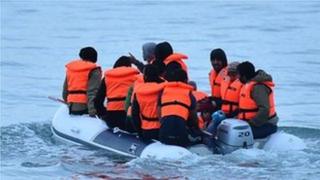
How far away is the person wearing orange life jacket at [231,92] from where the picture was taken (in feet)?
42.4

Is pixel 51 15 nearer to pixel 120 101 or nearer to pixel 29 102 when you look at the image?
pixel 29 102

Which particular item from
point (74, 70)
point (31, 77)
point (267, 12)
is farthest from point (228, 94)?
point (267, 12)

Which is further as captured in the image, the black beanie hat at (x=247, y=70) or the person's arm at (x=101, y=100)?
the person's arm at (x=101, y=100)

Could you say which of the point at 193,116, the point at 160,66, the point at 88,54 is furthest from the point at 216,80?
the point at 88,54

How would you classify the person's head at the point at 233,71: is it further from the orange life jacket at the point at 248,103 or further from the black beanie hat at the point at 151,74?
the black beanie hat at the point at 151,74

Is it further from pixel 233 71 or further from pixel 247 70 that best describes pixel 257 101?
pixel 233 71

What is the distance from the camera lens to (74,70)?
44.6 feet

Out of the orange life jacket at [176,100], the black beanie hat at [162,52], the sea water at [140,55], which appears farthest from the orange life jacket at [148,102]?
the black beanie hat at [162,52]

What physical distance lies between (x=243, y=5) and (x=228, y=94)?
21.6 m

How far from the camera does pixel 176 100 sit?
39.7ft

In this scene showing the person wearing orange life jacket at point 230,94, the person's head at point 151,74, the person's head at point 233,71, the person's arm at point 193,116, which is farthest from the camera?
the person's head at point 233,71

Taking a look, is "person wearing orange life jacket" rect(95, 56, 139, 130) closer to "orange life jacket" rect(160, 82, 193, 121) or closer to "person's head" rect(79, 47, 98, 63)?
"person's head" rect(79, 47, 98, 63)

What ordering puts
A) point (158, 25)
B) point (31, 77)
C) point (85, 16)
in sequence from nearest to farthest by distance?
1. point (31, 77)
2. point (158, 25)
3. point (85, 16)

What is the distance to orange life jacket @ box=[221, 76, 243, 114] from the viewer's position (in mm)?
12891
